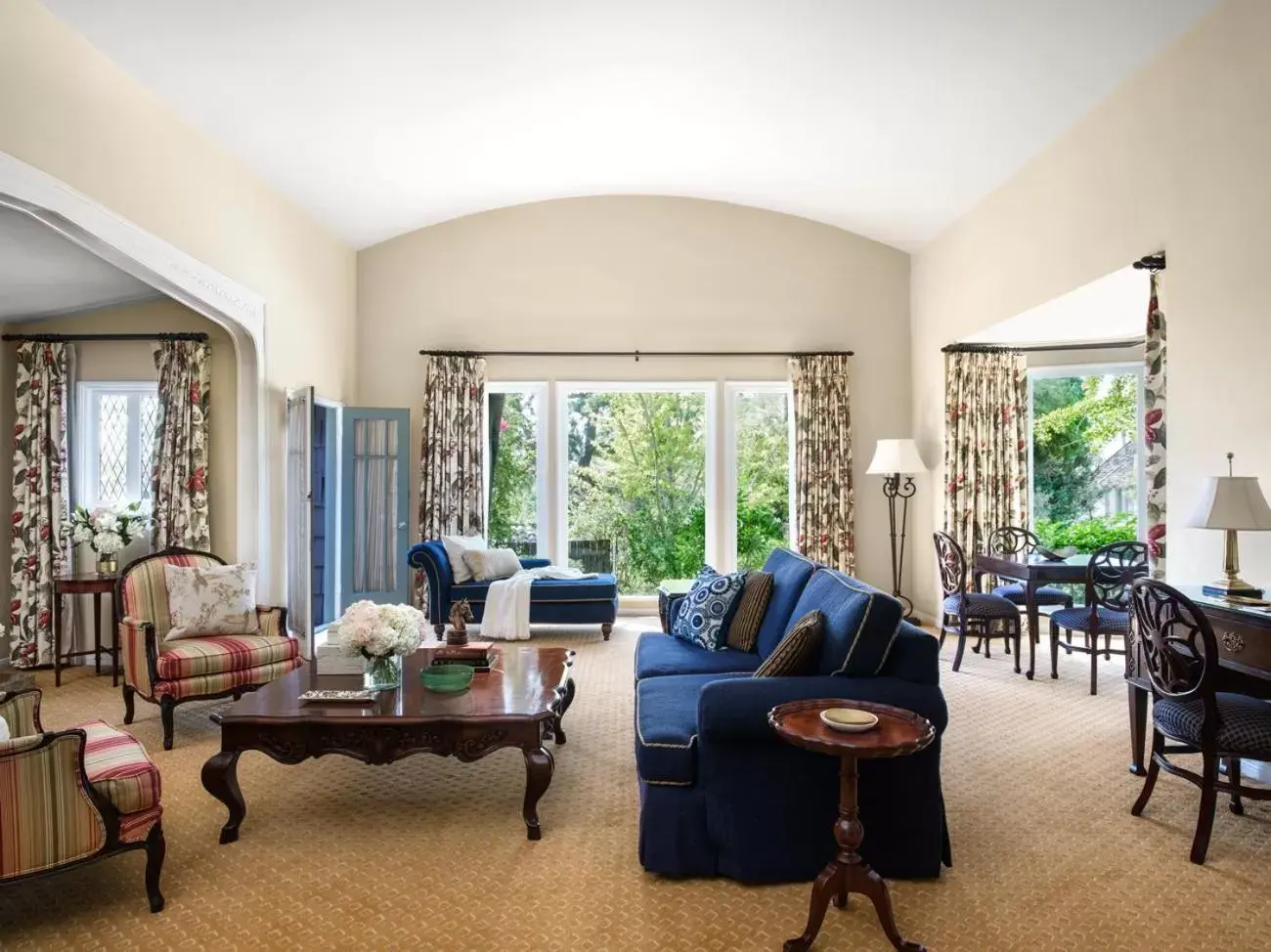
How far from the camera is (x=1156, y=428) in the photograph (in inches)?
186

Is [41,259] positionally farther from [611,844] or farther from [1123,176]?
[1123,176]

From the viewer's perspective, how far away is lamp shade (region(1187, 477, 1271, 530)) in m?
3.39

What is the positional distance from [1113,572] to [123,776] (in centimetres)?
522

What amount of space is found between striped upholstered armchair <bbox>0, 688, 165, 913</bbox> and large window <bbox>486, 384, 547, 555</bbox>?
5.31 metres

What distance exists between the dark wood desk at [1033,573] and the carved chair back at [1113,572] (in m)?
0.16

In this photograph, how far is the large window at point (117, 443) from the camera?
20.8 feet

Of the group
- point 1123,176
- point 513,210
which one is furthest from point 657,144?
point 1123,176

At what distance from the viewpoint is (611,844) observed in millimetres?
3066

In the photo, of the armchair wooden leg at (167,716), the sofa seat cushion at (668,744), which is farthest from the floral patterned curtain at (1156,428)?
the armchair wooden leg at (167,716)

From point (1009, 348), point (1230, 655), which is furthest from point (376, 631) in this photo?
point (1009, 348)

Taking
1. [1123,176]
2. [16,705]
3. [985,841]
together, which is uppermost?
[1123,176]

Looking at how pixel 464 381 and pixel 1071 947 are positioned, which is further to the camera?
pixel 464 381

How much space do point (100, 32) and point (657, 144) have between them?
3.75m

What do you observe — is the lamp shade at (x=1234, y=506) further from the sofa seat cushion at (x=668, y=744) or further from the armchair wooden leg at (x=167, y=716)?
the armchair wooden leg at (x=167, y=716)
